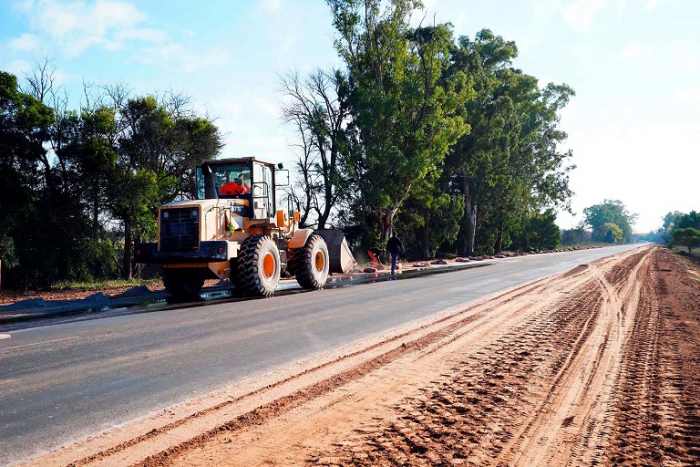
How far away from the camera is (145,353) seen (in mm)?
6598

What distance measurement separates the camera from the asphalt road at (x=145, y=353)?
4309mm

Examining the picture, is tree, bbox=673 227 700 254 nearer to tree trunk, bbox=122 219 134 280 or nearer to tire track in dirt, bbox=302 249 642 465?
tree trunk, bbox=122 219 134 280

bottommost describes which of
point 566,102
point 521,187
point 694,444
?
point 694,444

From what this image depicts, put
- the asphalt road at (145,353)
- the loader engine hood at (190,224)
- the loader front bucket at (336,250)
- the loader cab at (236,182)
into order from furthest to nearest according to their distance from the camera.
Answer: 1. the loader front bucket at (336,250)
2. the loader cab at (236,182)
3. the loader engine hood at (190,224)
4. the asphalt road at (145,353)

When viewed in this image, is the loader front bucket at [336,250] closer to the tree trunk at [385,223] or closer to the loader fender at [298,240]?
the loader fender at [298,240]

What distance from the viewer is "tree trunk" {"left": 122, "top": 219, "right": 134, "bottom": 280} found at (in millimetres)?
21125

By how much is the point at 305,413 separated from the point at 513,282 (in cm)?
1344

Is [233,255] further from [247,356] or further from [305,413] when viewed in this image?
[305,413]

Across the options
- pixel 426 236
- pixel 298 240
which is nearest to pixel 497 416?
pixel 298 240

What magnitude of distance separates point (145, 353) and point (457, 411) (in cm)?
409

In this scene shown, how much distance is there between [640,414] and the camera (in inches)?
169

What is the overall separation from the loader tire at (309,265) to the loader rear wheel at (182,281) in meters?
2.77

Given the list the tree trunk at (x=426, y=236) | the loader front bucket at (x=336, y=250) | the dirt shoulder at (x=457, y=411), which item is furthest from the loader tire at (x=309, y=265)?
the tree trunk at (x=426, y=236)

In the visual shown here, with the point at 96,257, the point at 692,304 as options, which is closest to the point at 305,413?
the point at 692,304
